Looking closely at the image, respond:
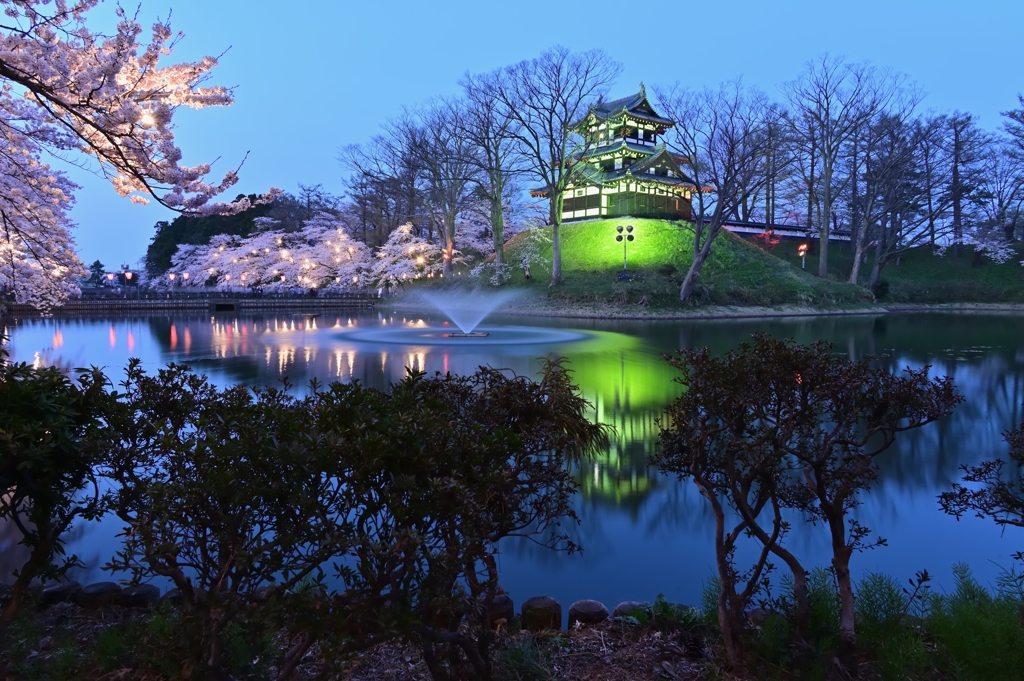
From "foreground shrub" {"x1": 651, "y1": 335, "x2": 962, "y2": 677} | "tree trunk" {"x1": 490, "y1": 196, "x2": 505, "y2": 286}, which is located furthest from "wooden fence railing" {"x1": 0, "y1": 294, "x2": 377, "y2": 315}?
"foreground shrub" {"x1": 651, "y1": 335, "x2": 962, "y2": 677}

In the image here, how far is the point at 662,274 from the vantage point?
41.1 metres

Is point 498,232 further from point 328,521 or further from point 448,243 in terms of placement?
point 328,521

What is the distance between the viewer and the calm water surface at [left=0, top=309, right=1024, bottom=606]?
5215mm

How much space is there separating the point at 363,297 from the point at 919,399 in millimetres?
47778

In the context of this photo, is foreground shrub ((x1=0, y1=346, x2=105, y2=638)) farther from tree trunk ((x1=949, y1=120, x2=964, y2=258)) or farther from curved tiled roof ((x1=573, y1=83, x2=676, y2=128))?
tree trunk ((x1=949, y1=120, x2=964, y2=258))

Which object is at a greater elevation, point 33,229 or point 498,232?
point 498,232

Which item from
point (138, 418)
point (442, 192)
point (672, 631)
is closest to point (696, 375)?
point (672, 631)

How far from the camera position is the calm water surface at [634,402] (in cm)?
521

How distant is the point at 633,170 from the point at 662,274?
1172 centimetres

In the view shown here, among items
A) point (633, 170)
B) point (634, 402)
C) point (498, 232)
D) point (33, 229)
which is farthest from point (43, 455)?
point (633, 170)

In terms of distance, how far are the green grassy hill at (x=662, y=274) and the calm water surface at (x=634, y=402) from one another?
6.92 metres

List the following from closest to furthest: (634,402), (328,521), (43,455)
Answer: (328,521) < (43,455) < (634,402)

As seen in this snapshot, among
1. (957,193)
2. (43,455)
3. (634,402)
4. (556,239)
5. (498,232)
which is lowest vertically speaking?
(634,402)

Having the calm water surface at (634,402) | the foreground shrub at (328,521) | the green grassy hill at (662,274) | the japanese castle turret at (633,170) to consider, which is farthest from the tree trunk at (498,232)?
the foreground shrub at (328,521)
